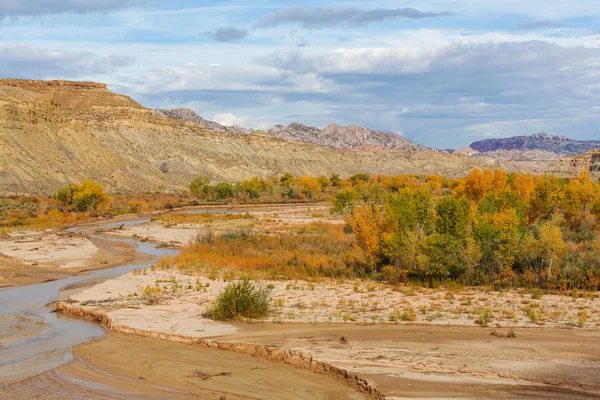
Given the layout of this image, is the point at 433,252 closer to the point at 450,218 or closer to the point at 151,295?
the point at 450,218

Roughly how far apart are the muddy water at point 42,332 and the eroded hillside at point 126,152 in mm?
56200

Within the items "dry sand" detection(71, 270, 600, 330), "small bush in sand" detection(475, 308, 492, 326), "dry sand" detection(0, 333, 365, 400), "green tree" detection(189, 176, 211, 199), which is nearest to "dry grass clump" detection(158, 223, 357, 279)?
"dry sand" detection(71, 270, 600, 330)

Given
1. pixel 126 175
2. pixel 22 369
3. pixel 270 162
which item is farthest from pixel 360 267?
pixel 270 162

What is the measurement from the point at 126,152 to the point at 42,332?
99096mm

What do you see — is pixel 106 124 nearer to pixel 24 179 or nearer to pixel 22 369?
pixel 24 179

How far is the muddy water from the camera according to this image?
13508mm

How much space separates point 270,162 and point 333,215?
82365 mm

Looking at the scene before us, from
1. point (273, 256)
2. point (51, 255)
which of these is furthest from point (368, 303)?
point (51, 255)

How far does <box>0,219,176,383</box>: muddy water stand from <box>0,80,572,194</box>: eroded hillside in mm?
56200

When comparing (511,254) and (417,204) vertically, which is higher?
(417,204)

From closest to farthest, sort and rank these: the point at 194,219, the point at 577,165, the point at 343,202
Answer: the point at 194,219
the point at 343,202
the point at 577,165

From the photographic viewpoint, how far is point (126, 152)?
11212cm

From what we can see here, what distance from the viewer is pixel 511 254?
23.3 metres

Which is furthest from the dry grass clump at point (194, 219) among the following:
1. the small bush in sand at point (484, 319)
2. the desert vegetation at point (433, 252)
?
the small bush in sand at point (484, 319)
